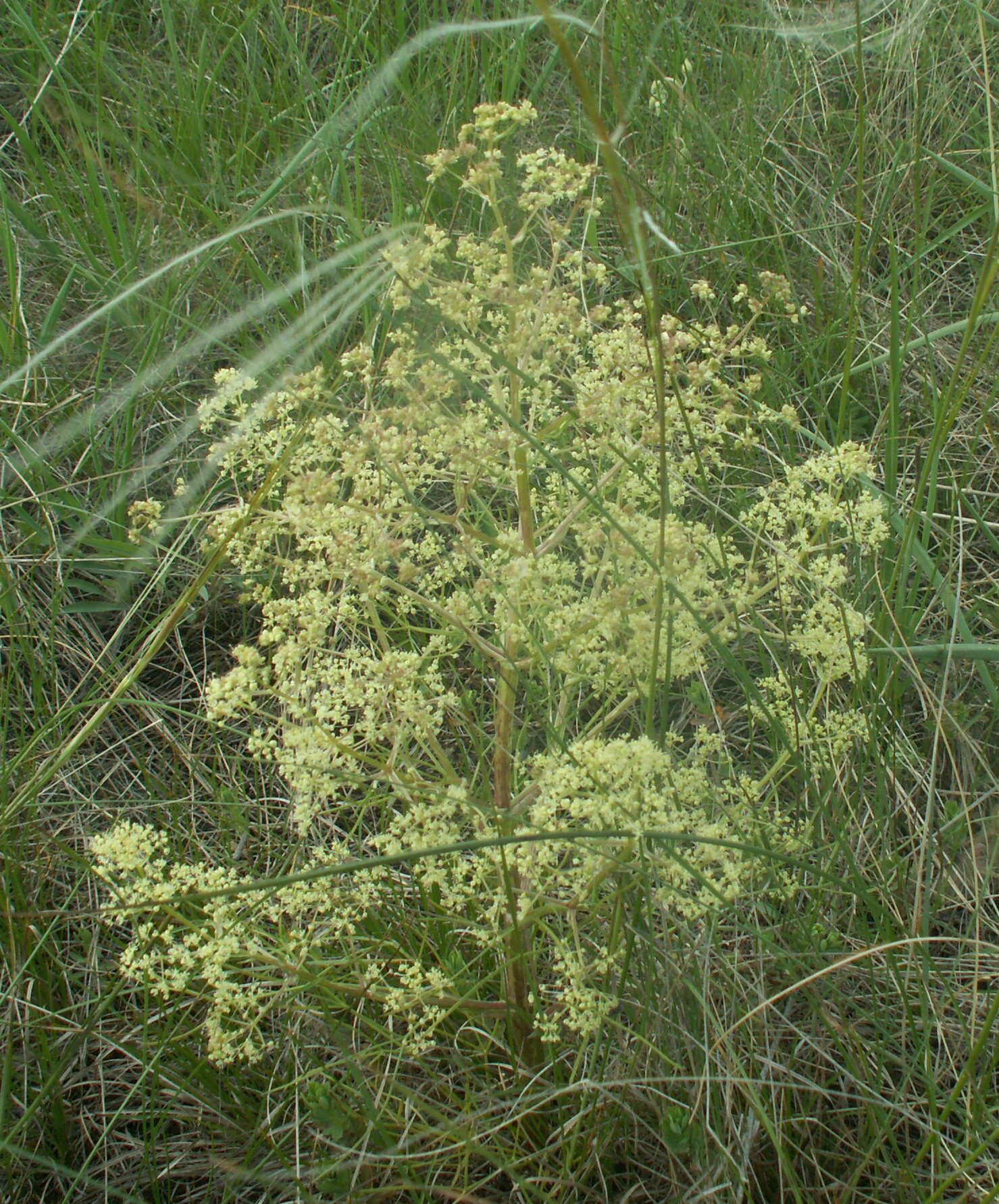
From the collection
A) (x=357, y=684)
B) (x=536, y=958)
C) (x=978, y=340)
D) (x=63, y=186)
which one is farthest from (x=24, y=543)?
(x=978, y=340)

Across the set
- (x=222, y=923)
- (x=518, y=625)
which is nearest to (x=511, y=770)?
(x=518, y=625)

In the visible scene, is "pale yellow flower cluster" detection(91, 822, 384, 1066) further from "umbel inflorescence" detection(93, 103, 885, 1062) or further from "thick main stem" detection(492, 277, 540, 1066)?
"thick main stem" detection(492, 277, 540, 1066)

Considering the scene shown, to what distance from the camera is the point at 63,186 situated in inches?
101

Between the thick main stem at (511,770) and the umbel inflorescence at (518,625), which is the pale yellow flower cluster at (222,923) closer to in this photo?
the umbel inflorescence at (518,625)

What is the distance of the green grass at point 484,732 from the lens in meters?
1.35

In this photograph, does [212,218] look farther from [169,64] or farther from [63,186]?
[169,64]

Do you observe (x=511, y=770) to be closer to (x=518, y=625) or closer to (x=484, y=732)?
(x=518, y=625)

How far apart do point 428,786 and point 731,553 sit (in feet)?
1.71

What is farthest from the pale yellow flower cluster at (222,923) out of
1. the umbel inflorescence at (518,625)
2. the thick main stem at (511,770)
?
the thick main stem at (511,770)

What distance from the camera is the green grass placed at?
1.35 m

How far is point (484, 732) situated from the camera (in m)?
1.86

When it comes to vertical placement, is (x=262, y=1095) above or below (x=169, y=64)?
below

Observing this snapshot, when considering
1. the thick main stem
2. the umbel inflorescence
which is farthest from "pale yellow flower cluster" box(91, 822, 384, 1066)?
the thick main stem

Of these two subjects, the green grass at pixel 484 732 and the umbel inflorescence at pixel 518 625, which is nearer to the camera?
the umbel inflorescence at pixel 518 625
